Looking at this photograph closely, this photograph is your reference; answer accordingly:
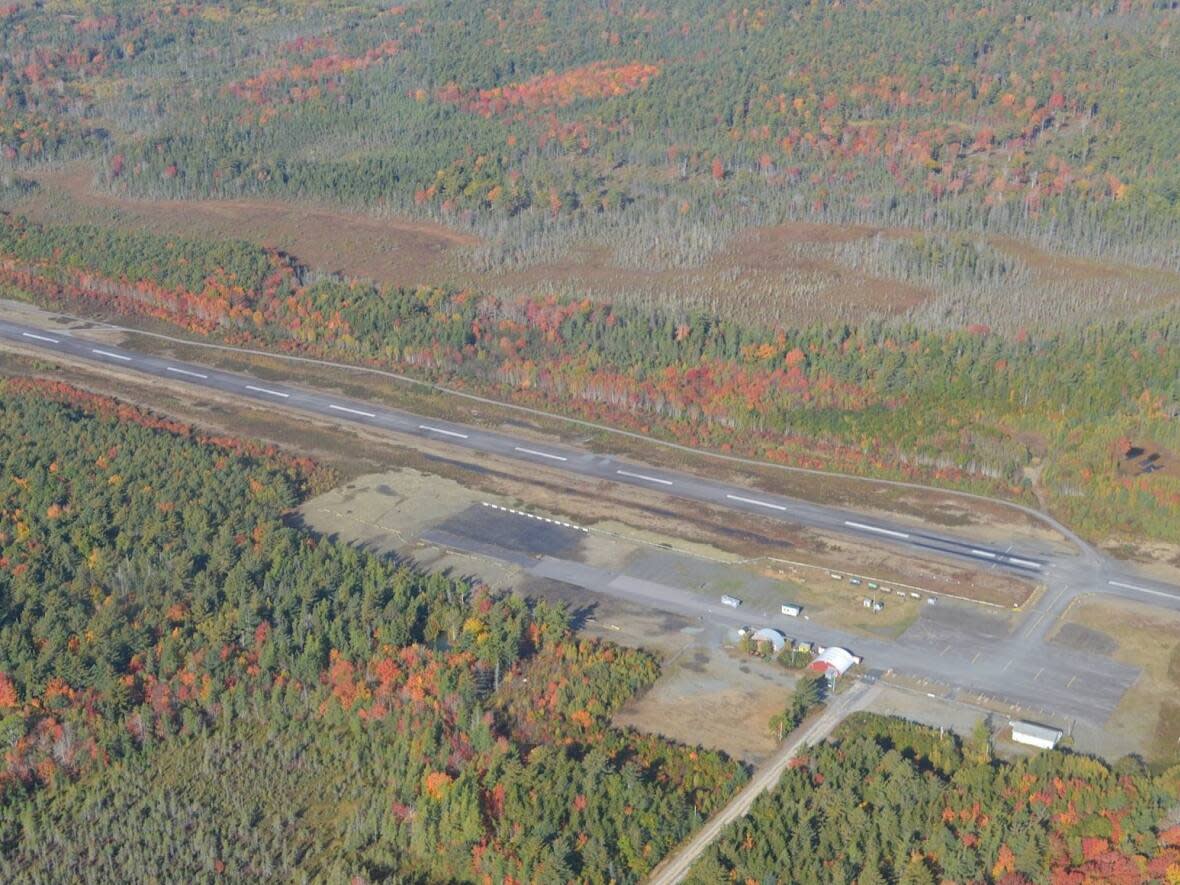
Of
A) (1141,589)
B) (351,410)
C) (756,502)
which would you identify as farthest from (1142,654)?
(351,410)

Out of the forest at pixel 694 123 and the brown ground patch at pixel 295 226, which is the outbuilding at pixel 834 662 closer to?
the brown ground patch at pixel 295 226

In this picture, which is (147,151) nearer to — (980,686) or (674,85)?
(674,85)

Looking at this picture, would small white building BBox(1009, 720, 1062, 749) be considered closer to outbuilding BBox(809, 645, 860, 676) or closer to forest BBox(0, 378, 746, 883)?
outbuilding BBox(809, 645, 860, 676)

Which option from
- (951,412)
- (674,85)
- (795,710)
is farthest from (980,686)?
(674,85)

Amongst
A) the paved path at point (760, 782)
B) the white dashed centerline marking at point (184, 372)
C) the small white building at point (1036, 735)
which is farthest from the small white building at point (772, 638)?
the white dashed centerline marking at point (184, 372)

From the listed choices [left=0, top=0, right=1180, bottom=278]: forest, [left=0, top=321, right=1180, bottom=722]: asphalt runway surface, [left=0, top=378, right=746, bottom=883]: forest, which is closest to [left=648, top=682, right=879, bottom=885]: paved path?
[left=0, top=378, right=746, bottom=883]: forest
